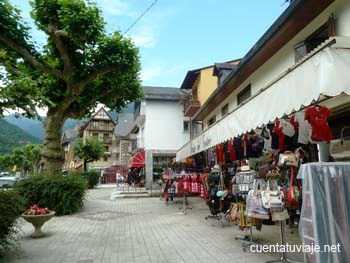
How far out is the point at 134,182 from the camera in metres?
30.4

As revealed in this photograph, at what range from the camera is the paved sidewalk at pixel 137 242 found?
5.62 metres

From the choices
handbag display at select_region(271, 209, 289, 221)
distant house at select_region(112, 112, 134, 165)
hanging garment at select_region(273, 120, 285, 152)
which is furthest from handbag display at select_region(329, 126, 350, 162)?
distant house at select_region(112, 112, 134, 165)

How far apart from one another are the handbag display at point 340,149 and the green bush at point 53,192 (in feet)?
32.8

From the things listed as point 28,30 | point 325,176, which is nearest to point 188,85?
point 28,30

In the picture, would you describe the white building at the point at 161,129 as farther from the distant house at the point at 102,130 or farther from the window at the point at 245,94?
the distant house at the point at 102,130

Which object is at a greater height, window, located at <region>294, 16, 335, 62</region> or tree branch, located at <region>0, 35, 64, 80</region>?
tree branch, located at <region>0, 35, 64, 80</region>

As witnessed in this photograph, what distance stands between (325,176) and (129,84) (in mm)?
11507

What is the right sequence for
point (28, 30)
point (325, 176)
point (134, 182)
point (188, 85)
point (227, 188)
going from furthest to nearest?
point (134, 182), point (188, 85), point (28, 30), point (227, 188), point (325, 176)

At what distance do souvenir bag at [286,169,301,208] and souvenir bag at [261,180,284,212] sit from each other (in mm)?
117

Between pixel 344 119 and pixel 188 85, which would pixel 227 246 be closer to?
pixel 344 119

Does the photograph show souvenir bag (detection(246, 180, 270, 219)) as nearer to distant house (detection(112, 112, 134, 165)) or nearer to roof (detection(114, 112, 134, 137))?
distant house (detection(112, 112, 134, 165))

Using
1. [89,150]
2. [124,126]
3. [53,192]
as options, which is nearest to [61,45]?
[53,192]

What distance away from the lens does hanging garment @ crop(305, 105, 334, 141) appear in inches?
177

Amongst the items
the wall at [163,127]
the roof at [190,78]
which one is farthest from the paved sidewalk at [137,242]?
the wall at [163,127]
